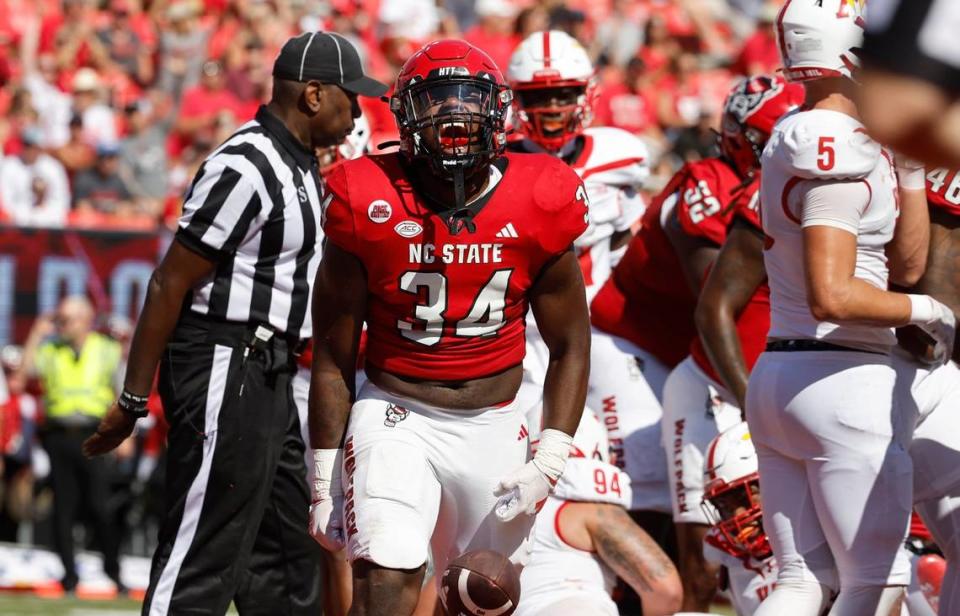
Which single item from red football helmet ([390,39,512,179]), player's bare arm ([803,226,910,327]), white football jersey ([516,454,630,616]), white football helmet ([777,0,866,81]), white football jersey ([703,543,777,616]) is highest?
white football helmet ([777,0,866,81])

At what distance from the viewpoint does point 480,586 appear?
13.1 ft

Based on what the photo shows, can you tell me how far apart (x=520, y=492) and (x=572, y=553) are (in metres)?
0.90

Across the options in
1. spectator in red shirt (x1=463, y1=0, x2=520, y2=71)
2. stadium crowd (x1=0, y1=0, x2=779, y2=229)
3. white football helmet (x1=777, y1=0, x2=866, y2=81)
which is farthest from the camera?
spectator in red shirt (x1=463, y1=0, x2=520, y2=71)

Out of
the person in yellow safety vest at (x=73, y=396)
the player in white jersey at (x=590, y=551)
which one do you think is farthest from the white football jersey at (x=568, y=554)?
the person in yellow safety vest at (x=73, y=396)

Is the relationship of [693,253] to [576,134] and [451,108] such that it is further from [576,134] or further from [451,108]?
[451,108]

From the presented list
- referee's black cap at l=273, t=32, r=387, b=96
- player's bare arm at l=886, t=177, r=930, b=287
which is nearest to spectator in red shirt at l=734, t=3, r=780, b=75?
referee's black cap at l=273, t=32, r=387, b=96

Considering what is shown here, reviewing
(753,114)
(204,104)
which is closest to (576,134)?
(753,114)

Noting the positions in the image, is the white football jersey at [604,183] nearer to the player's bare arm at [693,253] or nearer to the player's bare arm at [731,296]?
the player's bare arm at [693,253]

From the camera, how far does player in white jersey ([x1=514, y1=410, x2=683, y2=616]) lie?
469 cm

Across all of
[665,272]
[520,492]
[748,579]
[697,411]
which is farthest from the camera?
[665,272]

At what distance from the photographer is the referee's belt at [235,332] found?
4797 mm

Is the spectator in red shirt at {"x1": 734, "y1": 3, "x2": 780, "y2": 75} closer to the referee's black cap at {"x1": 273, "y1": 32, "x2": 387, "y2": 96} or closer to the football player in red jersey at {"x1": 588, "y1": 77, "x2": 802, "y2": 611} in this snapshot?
the football player in red jersey at {"x1": 588, "y1": 77, "x2": 802, "y2": 611}

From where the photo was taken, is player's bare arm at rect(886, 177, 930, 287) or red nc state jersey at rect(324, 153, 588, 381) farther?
player's bare arm at rect(886, 177, 930, 287)

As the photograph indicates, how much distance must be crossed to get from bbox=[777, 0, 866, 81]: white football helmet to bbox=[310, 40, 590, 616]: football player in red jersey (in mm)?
747
